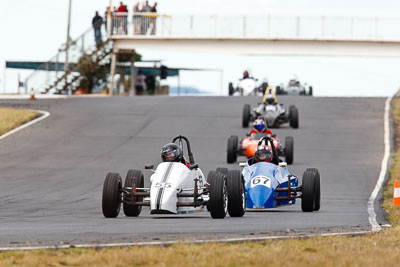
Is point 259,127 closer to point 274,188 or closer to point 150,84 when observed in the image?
point 274,188

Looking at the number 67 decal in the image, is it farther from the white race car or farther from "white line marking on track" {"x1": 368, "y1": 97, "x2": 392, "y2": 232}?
the white race car

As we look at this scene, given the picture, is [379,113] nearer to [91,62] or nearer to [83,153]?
[83,153]

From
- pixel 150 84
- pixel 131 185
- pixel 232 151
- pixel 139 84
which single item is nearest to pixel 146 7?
pixel 139 84

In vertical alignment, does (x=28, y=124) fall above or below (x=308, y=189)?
above

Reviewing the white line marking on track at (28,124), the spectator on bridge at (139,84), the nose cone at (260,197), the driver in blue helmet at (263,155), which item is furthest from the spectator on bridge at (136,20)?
the nose cone at (260,197)

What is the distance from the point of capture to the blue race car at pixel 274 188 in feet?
59.5

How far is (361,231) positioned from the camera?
13.5m

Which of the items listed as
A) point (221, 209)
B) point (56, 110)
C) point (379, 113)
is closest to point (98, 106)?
point (56, 110)

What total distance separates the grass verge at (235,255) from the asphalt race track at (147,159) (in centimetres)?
97

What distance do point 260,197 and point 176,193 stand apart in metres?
2.68

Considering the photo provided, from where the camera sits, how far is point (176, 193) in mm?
16172

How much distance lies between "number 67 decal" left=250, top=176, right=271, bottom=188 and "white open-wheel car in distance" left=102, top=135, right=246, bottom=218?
4.69ft

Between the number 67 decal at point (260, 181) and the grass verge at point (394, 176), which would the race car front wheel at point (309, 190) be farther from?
the grass verge at point (394, 176)

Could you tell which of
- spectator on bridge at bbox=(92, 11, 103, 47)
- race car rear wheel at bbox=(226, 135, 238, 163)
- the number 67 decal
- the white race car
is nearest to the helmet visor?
race car rear wheel at bbox=(226, 135, 238, 163)
